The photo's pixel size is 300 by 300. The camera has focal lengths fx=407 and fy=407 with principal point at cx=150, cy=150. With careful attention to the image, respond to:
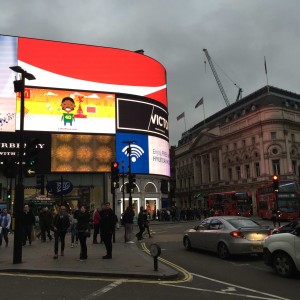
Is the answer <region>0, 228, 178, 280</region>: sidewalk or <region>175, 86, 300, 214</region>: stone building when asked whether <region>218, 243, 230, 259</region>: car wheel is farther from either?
<region>175, 86, 300, 214</region>: stone building

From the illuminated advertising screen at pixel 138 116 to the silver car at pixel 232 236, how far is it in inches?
1537

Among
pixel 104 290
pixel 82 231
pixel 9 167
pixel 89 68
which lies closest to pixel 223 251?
pixel 82 231

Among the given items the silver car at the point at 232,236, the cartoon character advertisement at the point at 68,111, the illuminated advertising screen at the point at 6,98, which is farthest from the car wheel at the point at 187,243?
the illuminated advertising screen at the point at 6,98

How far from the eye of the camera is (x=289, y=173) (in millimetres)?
71812

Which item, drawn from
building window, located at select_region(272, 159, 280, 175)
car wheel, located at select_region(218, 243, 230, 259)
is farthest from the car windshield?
building window, located at select_region(272, 159, 280, 175)

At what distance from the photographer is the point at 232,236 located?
13695mm

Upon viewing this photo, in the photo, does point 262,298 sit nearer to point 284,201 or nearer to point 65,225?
point 65,225

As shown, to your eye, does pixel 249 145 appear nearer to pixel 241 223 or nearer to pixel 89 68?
pixel 89 68

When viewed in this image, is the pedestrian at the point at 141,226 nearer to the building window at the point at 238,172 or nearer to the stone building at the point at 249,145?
the stone building at the point at 249,145

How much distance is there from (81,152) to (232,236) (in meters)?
39.5

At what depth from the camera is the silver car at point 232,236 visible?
44.5ft

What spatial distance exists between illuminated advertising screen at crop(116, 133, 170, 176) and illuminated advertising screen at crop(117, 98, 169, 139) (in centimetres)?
107

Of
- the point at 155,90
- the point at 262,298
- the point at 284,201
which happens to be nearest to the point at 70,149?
the point at 155,90

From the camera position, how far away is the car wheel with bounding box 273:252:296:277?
10.1m
